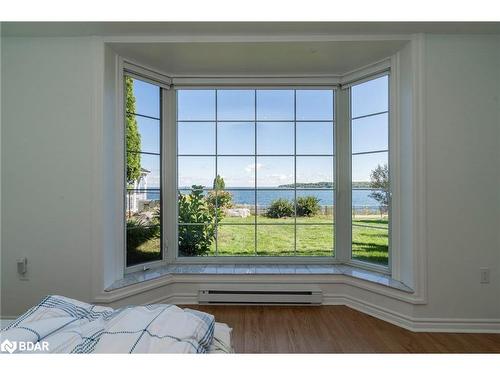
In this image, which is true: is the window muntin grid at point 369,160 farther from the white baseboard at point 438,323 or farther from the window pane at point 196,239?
the window pane at point 196,239

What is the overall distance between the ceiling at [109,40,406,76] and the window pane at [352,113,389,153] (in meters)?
0.56

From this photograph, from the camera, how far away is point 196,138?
3.09 meters

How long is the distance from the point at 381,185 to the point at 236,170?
152cm

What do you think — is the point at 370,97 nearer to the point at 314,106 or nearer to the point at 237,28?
the point at 314,106

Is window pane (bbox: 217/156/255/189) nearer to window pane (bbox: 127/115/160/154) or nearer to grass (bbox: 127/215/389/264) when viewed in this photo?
grass (bbox: 127/215/389/264)

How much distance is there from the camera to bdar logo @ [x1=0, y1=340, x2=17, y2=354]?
920 mm

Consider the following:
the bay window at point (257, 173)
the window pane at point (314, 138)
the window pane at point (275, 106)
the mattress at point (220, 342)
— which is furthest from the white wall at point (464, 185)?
the mattress at point (220, 342)

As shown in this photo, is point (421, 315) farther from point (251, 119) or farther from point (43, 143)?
point (43, 143)

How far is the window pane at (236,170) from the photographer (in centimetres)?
309

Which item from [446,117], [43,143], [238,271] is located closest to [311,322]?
[238,271]

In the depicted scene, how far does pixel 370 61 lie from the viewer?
8.83 ft

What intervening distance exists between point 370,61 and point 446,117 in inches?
34.7

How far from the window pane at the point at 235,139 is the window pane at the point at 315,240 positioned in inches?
42.6

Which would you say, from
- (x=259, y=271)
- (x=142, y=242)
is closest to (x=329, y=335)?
(x=259, y=271)
